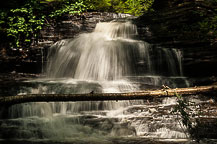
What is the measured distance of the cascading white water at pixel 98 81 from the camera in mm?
4145

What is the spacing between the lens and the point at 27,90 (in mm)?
6082

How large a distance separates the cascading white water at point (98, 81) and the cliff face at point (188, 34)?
474 mm

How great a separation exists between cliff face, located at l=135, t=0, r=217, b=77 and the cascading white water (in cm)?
47

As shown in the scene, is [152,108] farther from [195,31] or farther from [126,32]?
[126,32]

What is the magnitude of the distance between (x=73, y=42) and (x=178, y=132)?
7583mm

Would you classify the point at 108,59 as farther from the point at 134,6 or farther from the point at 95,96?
the point at 134,6

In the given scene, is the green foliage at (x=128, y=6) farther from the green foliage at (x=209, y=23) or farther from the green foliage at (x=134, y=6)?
the green foliage at (x=209, y=23)

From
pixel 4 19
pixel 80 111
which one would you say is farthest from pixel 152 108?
pixel 4 19

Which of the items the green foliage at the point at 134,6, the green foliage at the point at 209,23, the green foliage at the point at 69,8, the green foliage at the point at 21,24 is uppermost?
the green foliage at the point at 134,6

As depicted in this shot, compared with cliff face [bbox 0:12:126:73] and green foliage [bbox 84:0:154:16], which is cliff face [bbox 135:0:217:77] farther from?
green foliage [bbox 84:0:154:16]

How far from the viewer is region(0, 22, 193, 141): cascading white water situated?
4.15 metres

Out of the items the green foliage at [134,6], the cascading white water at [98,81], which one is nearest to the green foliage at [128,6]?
the green foliage at [134,6]

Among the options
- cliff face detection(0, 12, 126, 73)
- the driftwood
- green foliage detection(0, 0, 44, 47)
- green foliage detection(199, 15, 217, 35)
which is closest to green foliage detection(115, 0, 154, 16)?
cliff face detection(0, 12, 126, 73)

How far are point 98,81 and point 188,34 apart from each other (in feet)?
15.3
